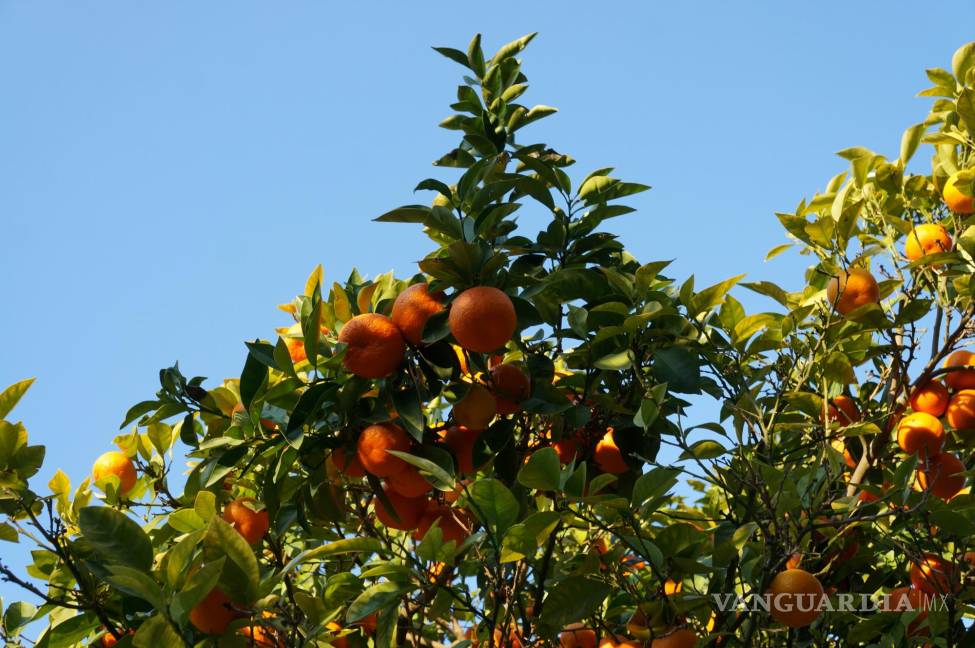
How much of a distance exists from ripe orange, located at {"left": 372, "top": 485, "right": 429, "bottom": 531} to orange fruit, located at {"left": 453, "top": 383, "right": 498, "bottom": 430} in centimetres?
25

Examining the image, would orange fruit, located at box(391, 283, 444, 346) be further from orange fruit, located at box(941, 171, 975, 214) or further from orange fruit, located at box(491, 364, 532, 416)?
orange fruit, located at box(941, 171, 975, 214)

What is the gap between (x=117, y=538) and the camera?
74.4 inches

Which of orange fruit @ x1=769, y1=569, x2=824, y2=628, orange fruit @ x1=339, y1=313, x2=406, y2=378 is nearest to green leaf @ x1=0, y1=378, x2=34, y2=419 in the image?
orange fruit @ x1=339, y1=313, x2=406, y2=378

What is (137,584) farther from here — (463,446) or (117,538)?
(463,446)

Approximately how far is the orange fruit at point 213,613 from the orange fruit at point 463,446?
0.64 m

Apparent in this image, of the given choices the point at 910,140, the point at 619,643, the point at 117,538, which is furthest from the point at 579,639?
the point at 910,140

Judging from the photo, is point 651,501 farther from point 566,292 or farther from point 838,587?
point 838,587

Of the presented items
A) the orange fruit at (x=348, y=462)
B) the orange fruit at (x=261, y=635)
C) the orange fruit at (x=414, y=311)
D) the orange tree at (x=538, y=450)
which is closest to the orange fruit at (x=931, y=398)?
the orange tree at (x=538, y=450)

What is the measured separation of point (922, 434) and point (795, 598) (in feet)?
2.30

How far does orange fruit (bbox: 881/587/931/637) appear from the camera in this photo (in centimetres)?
242

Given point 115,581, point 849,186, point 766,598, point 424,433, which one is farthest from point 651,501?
point 849,186

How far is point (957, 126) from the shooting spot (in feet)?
10.5

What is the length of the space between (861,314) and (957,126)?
1134 millimetres

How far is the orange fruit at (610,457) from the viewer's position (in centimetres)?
251
